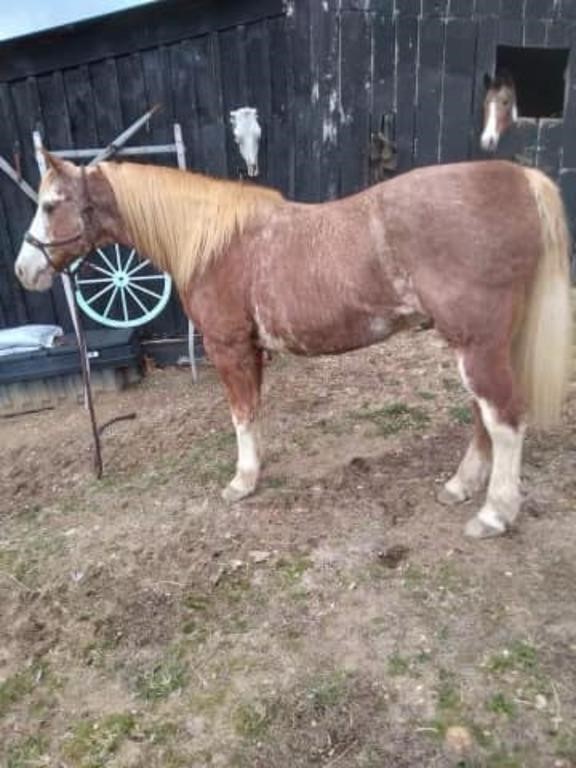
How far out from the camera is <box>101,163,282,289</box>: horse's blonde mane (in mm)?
3182

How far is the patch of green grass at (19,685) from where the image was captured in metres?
2.35

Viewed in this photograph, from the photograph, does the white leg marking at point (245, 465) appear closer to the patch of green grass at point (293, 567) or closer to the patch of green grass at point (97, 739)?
the patch of green grass at point (293, 567)

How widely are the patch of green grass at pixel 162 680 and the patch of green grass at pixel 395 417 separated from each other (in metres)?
2.13

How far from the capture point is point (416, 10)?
5410 millimetres

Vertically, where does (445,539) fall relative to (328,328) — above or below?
below

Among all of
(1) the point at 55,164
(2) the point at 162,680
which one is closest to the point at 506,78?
(1) the point at 55,164

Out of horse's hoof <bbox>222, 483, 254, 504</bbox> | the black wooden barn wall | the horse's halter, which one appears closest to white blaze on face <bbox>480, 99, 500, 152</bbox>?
the black wooden barn wall

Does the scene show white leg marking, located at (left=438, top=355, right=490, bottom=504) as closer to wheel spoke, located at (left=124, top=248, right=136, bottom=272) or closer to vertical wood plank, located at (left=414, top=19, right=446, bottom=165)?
wheel spoke, located at (left=124, top=248, right=136, bottom=272)

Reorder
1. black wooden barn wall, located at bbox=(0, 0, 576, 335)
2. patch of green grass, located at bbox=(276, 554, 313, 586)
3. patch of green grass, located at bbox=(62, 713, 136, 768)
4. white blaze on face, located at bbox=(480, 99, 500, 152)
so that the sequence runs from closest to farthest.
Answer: patch of green grass, located at bbox=(62, 713, 136, 768), patch of green grass, located at bbox=(276, 554, 313, 586), black wooden barn wall, located at bbox=(0, 0, 576, 335), white blaze on face, located at bbox=(480, 99, 500, 152)

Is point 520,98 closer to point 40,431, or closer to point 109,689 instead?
point 40,431

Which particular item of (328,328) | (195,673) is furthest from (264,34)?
(195,673)

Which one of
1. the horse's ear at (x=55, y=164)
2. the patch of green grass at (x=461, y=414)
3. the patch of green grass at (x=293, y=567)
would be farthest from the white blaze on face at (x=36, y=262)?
the patch of green grass at (x=461, y=414)

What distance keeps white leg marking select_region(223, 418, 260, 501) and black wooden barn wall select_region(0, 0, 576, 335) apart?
2736 millimetres

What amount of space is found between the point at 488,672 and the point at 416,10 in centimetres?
535
